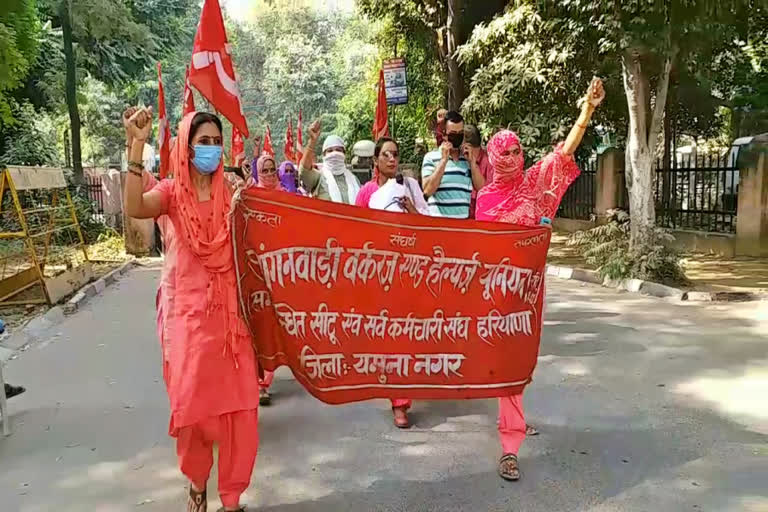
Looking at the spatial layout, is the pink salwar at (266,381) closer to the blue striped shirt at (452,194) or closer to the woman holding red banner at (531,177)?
the blue striped shirt at (452,194)

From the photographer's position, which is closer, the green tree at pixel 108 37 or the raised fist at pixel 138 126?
the raised fist at pixel 138 126

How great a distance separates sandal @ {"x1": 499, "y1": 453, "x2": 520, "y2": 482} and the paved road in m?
0.07

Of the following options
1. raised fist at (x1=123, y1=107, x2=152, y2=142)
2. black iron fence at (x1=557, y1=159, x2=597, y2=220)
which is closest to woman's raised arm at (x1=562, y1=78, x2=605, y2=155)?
raised fist at (x1=123, y1=107, x2=152, y2=142)

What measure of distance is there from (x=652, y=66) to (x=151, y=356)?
788 cm

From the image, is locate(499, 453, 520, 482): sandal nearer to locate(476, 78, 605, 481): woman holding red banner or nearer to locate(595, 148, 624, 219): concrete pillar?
locate(476, 78, 605, 481): woman holding red banner

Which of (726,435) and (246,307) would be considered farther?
(726,435)

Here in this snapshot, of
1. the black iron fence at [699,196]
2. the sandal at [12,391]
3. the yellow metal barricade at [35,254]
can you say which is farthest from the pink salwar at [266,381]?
the black iron fence at [699,196]

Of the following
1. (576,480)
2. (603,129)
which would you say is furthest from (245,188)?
(603,129)

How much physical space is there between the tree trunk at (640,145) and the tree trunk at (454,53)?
440 cm

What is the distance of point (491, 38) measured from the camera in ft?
41.7

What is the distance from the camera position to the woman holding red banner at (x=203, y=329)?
3193mm

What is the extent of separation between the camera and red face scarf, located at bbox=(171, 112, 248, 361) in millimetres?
3238

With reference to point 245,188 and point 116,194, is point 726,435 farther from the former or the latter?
point 116,194

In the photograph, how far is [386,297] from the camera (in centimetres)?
363
